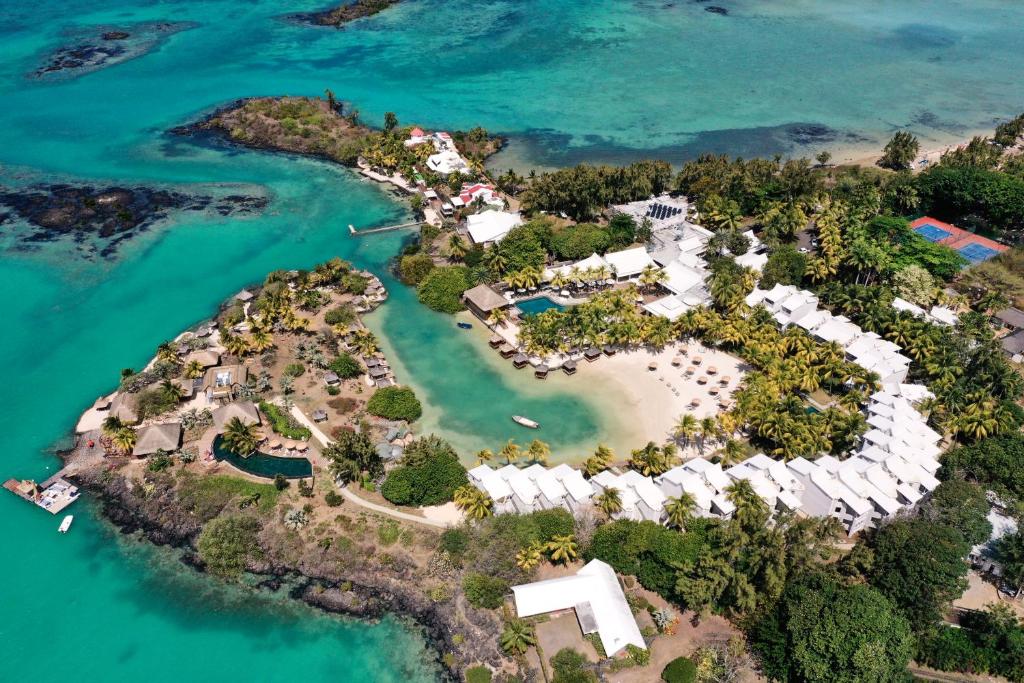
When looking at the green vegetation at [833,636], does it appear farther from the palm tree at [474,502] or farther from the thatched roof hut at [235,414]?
the thatched roof hut at [235,414]

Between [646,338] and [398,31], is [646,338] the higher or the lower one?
the lower one

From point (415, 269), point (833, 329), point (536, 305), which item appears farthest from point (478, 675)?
point (415, 269)

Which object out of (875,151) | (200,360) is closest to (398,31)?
(875,151)

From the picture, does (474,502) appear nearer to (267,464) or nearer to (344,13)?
(267,464)

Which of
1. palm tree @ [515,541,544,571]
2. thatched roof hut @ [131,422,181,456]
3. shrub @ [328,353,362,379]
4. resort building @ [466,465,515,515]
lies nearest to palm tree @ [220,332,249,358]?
shrub @ [328,353,362,379]

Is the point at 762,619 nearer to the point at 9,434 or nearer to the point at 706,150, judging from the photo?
the point at 9,434

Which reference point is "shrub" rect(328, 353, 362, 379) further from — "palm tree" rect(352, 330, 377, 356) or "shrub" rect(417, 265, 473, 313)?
"shrub" rect(417, 265, 473, 313)
